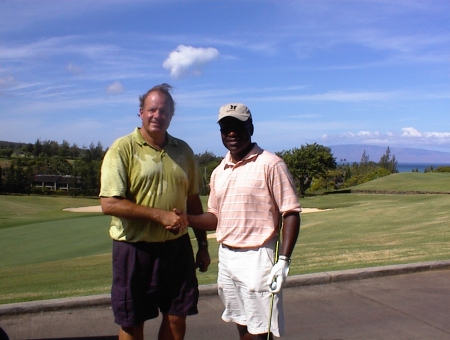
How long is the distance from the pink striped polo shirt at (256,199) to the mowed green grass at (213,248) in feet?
11.0

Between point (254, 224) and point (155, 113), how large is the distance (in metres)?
1.05

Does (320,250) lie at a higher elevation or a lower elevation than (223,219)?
lower

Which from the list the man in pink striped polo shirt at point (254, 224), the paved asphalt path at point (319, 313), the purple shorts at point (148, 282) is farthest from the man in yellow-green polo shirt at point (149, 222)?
the paved asphalt path at point (319, 313)

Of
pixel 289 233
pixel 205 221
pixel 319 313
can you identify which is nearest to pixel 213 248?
pixel 319 313

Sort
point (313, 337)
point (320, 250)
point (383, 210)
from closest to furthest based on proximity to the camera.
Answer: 1. point (313, 337)
2. point (320, 250)
3. point (383, 210)

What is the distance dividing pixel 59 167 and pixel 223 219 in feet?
304

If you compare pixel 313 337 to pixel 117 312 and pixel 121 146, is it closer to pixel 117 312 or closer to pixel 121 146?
pixel 117 312

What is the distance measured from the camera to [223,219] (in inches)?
161

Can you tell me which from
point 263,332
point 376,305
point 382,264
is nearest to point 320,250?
point 382,264

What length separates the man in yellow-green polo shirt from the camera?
392cm

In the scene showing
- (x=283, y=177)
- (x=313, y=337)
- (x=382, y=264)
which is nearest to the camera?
(x=283, y=177)

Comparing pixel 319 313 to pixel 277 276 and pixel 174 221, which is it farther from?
pixel 174 221

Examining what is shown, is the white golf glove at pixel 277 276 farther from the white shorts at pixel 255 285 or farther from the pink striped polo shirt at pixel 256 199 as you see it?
the pink striped polo shirt at pixel 256 199

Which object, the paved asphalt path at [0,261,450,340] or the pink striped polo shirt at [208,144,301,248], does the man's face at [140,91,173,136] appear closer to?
the pink striped polo shirt at [208,144,301,248]
